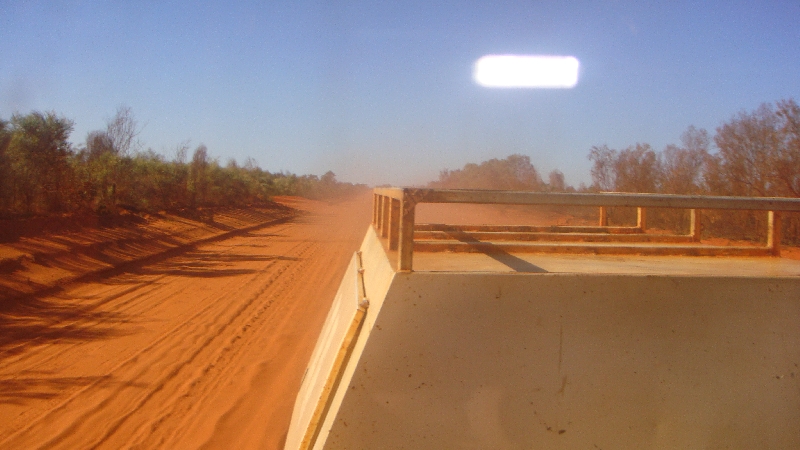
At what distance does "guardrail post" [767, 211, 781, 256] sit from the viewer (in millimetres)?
3115

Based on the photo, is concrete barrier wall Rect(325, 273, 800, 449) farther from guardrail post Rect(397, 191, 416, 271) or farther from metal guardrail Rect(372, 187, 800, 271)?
metal guardrail Rect(372, 187, 800, 271)

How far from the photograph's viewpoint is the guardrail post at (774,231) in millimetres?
3115

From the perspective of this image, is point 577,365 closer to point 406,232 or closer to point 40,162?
point 406,232

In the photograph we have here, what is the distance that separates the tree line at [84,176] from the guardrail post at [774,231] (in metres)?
16.2

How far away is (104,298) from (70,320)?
1.62 meters

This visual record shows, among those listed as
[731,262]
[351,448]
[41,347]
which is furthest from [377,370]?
[41,347]

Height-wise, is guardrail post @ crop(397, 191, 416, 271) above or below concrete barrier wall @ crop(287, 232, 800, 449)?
above

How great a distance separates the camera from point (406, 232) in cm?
227

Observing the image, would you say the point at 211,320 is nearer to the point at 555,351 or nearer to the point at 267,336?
the point at 267,336

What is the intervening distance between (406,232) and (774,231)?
2.36 meters

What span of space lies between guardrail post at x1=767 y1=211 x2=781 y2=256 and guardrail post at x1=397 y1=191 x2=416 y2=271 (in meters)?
2.19

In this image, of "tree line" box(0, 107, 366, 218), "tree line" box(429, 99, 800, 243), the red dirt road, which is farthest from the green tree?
"tree line" box(429, 99, 800, 243)

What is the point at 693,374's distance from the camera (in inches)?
91.2

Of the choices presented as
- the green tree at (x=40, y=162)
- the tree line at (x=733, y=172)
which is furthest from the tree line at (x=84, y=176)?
the tree line at (x=733, y=172)
